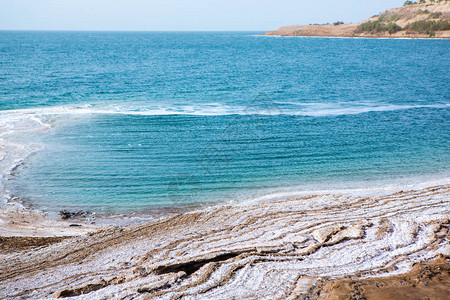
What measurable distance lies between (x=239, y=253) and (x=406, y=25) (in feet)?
518

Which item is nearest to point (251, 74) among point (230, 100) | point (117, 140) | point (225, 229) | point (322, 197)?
point (230, 100)

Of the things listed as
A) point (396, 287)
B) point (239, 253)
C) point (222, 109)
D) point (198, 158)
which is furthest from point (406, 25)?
point (396, 287)

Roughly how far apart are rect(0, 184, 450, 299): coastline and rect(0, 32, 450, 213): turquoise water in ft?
11.3

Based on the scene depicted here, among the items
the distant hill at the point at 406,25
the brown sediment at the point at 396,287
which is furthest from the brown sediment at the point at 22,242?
the distant hill at the point at 406,25

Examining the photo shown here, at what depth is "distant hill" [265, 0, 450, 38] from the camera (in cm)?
13212

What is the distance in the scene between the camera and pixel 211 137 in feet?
78.8

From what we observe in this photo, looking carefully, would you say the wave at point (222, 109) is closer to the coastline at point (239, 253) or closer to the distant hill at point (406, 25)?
the coastline at point (239, 253)

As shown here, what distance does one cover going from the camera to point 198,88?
41531 mm

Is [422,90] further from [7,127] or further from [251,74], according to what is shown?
[7,127]

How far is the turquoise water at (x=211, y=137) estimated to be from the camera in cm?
1703

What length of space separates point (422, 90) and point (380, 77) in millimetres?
10310

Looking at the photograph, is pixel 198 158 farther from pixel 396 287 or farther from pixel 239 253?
pixel 396 287

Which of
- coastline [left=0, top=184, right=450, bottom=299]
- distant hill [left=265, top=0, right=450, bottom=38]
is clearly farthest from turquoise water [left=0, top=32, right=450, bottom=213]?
distant hill [left=265, top=0, right=450, bottom=38]

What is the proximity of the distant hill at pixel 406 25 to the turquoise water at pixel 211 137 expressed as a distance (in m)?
103
